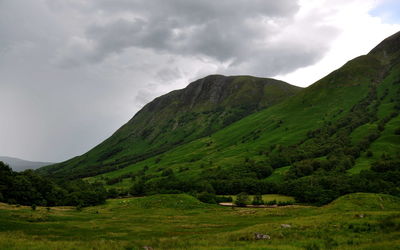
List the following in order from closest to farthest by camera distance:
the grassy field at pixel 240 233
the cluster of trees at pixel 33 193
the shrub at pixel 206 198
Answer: the grassy field at pixel 240 233, the cluster of trees at pixel 33 193, the shrub at pixel 206 198

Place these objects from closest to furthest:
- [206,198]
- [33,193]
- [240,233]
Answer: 1. [240,233]
2. [33,193]
3. [206,198]

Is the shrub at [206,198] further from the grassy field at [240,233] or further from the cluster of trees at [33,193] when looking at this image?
the cluster of trees at [33,193]

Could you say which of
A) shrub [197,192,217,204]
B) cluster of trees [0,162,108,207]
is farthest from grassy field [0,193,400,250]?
cluster of trees [0,162,108,207]

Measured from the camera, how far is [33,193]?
374 ft

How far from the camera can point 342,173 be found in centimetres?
15262

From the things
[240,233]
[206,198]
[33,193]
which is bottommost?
[206,198]

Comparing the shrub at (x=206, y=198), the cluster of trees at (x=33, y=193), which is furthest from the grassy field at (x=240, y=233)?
the cluster of trees at (x=33, y=193)

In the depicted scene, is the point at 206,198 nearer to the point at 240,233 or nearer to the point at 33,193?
the point at 33,193

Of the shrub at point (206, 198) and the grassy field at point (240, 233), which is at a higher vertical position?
the grassy field at point (240, 233)

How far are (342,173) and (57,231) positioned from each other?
147653 mm

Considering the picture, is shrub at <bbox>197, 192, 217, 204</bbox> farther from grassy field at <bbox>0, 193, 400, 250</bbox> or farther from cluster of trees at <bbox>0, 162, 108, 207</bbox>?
cluster of trees at <bbox>0, 162, 108, 207</bbox>

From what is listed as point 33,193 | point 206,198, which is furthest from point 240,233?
point 33,193

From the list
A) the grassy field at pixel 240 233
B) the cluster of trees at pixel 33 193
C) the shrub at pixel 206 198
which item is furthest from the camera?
the shrub at pixel 206 198

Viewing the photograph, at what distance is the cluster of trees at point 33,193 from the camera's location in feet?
350
